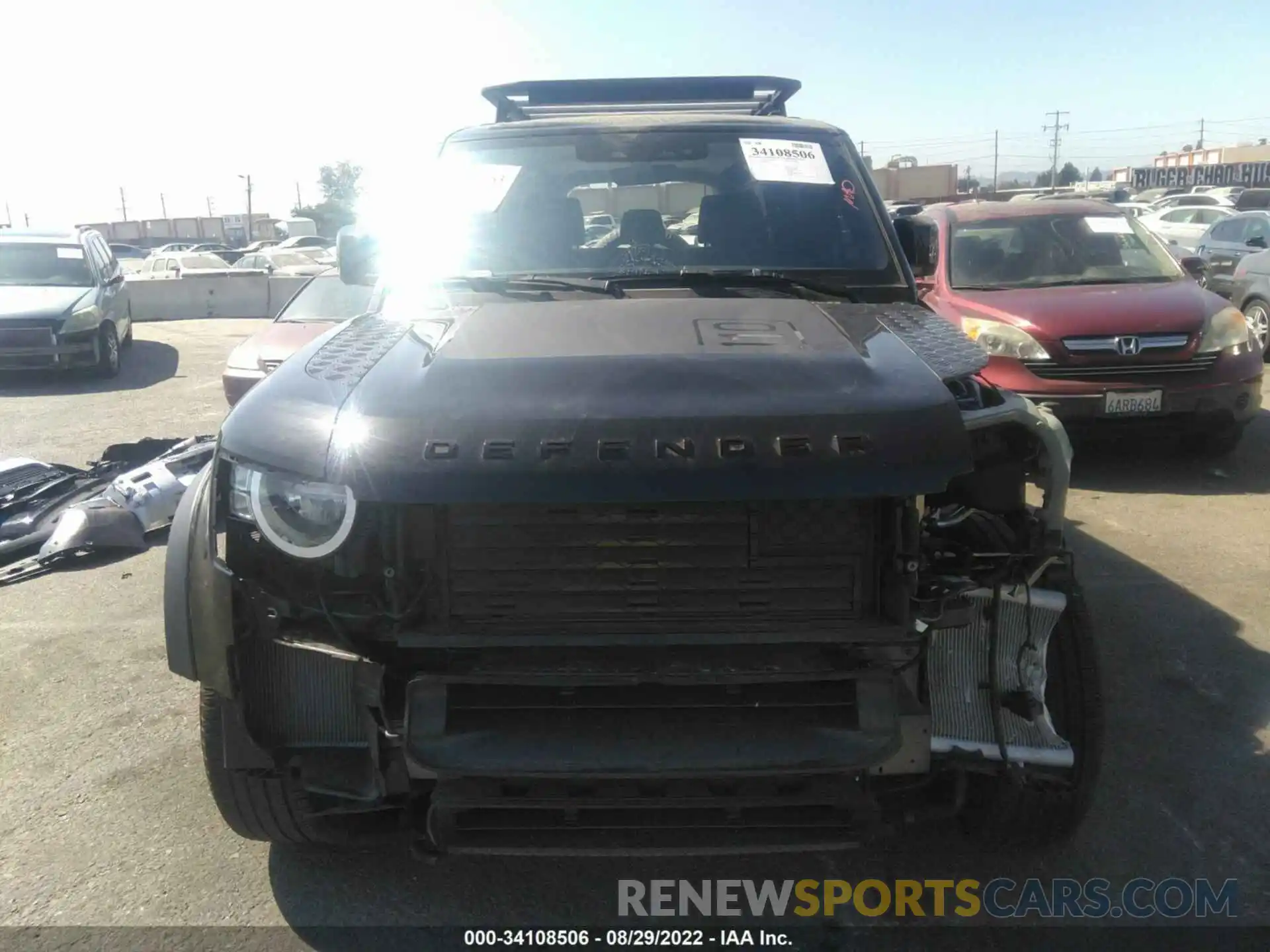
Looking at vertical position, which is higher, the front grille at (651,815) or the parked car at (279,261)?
the front grille at (651,815)

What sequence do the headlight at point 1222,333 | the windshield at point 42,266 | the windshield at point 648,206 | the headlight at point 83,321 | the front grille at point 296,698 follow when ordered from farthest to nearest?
the windshield at point 42,266 < the headlight at point 83,321 < the headlight at point 1222,333 < the windshield at point 648,206 < the front grille at point 296,698

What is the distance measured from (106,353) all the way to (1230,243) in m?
13.6

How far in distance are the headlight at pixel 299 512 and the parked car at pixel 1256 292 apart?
10297mm

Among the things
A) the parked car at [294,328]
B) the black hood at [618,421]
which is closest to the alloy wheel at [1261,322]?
the parked car at [294,328]

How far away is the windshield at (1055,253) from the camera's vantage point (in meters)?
7.57

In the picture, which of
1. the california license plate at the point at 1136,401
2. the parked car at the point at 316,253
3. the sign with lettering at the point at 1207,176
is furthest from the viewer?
the sign with lettering at the point at 1207,176

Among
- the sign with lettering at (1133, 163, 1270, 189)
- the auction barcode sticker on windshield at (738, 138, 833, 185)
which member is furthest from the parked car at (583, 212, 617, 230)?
the sign with lettering at (1133, 163, 1270, 189)

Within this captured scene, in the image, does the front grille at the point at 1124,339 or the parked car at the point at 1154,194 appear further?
the parked car at the point at 1154,194

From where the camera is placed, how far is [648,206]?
381cm

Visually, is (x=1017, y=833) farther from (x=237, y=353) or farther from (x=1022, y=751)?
(x=237, y=353)

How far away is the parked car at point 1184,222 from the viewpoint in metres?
20.4

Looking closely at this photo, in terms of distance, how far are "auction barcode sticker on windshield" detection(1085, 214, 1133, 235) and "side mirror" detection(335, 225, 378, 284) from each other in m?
6.06

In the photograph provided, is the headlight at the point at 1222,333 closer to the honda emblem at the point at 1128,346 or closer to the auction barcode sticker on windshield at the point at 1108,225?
the honda emblem at the point at 1128,346

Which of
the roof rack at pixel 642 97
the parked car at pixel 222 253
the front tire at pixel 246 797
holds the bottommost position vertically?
the parked car at pixel 222 253
